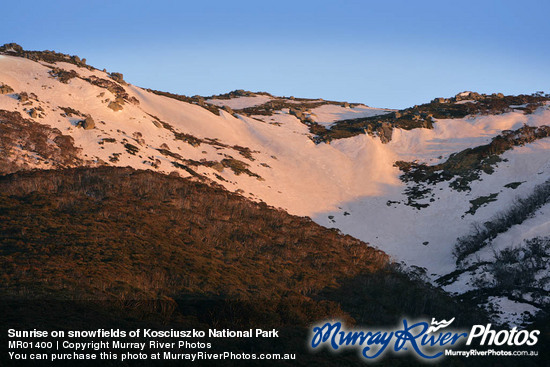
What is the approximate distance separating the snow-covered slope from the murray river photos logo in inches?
315

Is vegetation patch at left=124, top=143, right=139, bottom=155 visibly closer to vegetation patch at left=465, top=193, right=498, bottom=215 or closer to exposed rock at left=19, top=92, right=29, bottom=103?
exposed rock at left=19, top=92, right=29, bottom=103

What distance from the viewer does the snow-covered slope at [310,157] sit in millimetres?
38875

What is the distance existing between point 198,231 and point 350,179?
28.0 m

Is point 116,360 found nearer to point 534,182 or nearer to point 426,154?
point 534,182

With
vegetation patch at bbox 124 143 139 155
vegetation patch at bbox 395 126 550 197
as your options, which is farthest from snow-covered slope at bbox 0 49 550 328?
vegetation patch at bbox 395 126 550 197

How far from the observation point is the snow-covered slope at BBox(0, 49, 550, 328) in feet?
128

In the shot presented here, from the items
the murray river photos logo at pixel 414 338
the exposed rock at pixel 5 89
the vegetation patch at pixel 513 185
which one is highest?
the exposed rock at pixel 5 89

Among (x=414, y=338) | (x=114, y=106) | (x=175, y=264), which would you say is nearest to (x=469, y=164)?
(x=414, y=338)

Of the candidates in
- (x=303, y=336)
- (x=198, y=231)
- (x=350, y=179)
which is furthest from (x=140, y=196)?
(x=350, y=179)

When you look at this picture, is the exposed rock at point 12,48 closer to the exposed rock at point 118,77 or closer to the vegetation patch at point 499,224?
the exposed rock at point 118,77

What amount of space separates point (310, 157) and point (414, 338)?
3957cm

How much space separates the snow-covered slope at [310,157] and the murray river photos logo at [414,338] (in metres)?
8.01

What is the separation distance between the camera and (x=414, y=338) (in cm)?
1853

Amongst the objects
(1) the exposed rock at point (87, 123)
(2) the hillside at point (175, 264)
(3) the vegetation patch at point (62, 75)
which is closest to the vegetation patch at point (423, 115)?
(2) the hillside at point (175, 264)
